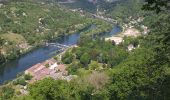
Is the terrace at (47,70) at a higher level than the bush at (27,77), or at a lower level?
lower

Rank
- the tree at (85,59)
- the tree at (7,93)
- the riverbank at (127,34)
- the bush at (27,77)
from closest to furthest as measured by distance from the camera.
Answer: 1. the tree at (7,93)
2. the bush at (27,77)
3. the tree at (85,59)
4. the riverbank at (127,34)

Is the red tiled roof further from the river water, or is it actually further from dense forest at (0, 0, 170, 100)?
dense forest at (0, 0, 170, 100)

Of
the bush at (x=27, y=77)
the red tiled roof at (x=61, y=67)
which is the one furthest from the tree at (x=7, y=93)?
the red tiled roof at (x=61, y=67)

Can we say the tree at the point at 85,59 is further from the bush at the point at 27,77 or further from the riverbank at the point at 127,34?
the riverbank at the point at 127,34

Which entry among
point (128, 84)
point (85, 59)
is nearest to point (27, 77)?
point (85, 59)

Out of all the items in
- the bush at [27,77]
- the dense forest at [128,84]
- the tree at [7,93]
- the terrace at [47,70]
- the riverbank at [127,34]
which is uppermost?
the dense forest at [128,84]

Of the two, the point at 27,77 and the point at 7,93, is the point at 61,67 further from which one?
the point at 7,93

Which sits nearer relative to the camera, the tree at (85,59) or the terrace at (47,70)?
the terrace at (47,70)

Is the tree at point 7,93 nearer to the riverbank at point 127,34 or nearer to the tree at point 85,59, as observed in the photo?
the tree at point 85,59

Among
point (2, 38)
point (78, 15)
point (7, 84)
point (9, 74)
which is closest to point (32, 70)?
point (9, 74)

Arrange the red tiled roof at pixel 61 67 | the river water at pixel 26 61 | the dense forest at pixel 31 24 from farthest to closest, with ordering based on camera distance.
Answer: the dense forest at pixel 31 24, the river water at pixel 26 61, the red tiled roof at pixel 61 67

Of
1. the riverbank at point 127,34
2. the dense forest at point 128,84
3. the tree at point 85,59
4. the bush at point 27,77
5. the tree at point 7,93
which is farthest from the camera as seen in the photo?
the riverbank at point 127,34

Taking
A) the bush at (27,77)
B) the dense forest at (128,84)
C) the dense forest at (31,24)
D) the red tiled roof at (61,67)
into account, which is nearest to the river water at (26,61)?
the dense forest at (31,24)
